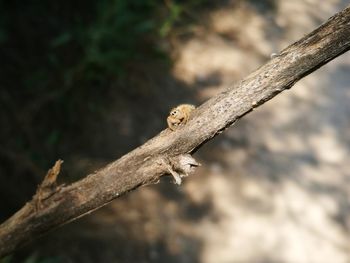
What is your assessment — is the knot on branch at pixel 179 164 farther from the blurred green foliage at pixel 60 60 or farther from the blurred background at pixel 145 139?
the blurred green foliage at pixel 60 60

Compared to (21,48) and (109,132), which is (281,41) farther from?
(21,48)

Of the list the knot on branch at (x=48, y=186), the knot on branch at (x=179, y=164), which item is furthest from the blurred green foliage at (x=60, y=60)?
the knot on branch at (x=179, y=164)

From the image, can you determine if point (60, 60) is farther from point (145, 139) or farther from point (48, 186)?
point (48, 186)

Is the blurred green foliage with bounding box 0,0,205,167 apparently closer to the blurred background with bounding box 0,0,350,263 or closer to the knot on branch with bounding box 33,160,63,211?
the blurred background with bounding box 0,0,350,263

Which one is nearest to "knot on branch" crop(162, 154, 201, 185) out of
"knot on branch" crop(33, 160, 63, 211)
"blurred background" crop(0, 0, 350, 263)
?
"knot on branch" crop(33, 160, 63, 211)

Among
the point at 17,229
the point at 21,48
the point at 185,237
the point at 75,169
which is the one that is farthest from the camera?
the point at 21,48

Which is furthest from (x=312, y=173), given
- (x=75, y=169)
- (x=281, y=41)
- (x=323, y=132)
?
(x=75, y=169)

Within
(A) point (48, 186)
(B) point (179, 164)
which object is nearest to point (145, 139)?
(A) point (48, 186)

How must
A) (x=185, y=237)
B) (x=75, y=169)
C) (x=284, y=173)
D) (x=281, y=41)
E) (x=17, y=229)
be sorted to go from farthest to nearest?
(x=281, y=41) → (x=284, y=173) → (x=185, y=237) → (x=75, y=169) → (x=17, y=229)
